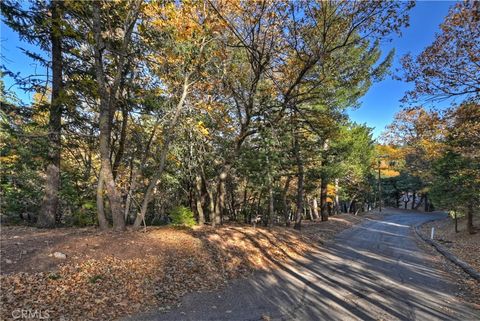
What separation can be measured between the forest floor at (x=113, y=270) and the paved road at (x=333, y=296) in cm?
55

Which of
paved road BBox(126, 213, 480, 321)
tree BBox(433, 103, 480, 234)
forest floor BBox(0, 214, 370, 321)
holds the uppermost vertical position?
tree BBox(433, 103, 480, 234)

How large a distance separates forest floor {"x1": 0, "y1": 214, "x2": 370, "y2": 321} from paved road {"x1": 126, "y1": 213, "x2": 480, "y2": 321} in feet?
1.79

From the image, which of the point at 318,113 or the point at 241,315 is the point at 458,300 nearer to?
the point at 241,315

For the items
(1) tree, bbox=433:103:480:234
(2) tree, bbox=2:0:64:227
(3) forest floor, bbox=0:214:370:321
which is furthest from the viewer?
(1) tree, bbox=433:103:480:234

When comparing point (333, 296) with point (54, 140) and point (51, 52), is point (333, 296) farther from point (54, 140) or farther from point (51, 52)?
point (51, 52)

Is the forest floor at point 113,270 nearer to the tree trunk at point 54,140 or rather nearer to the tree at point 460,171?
the tree trunk at point 54,140

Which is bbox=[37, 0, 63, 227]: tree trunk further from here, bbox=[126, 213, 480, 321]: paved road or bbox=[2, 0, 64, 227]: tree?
bbox=[126, 213, 480, 321]: paved road

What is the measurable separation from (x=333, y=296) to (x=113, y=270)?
15.5 ft

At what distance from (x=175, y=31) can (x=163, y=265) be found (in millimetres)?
7180

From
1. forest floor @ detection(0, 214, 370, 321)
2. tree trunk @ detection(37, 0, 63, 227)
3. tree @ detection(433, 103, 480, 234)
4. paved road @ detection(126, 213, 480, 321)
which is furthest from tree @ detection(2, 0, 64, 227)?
tree @ detection(433, 103, 480, 234)

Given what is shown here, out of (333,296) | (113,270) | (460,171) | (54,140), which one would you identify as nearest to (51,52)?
(54,140)

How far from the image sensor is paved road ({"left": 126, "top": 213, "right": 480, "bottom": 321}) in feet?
16.9

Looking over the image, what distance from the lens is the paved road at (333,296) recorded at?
5152 millimetres

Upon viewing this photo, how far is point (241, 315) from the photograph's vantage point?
5023mm
